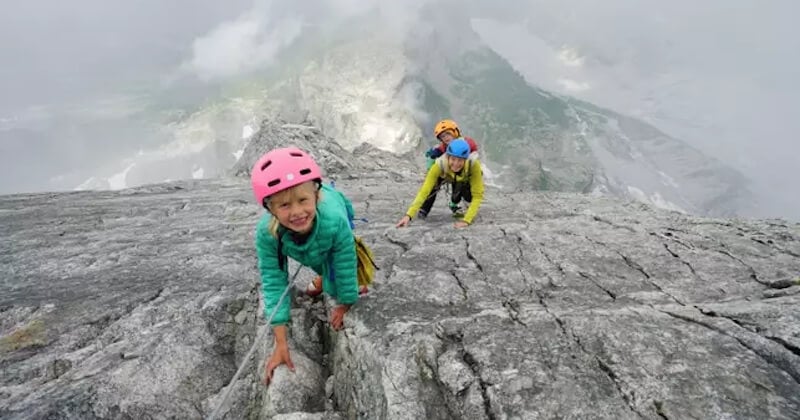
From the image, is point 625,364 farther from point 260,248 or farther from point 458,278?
point 260,248

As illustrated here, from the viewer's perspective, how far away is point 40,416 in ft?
18.2

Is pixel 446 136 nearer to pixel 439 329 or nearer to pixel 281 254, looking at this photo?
pixel 439 329

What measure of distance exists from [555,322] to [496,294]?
137cm

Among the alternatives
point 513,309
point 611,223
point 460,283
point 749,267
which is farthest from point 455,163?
point 749,267

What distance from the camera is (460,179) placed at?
1282 centimetres

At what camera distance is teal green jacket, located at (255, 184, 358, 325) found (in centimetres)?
616

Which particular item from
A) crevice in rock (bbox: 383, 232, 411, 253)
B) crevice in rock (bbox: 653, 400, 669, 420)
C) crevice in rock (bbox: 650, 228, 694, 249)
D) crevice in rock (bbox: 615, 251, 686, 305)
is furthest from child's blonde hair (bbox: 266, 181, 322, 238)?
crevice in rock (bbox: 650, 228, 694, 249)

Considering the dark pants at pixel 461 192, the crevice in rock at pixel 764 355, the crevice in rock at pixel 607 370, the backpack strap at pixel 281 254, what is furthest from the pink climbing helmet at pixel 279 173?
the dark pants at pixel 461 192

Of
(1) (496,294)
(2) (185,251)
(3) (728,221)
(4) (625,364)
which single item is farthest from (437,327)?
(3) (728,221)

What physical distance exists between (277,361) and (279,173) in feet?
9.37

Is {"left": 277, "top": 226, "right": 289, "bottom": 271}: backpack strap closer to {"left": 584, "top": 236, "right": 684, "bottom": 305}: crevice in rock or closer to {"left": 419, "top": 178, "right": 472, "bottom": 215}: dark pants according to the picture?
{"left": 584, "top": 236, "right": 684, "bottom": 305}: crevice in rock

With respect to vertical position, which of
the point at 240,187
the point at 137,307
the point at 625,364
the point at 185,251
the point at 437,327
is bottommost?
the point at 625,364

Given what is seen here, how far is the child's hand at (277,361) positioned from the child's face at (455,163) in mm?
7167

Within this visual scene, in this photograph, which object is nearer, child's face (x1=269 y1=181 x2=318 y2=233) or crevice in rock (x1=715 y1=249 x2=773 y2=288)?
child's face (x1=269 y1=181 x2=318 y2=233)
